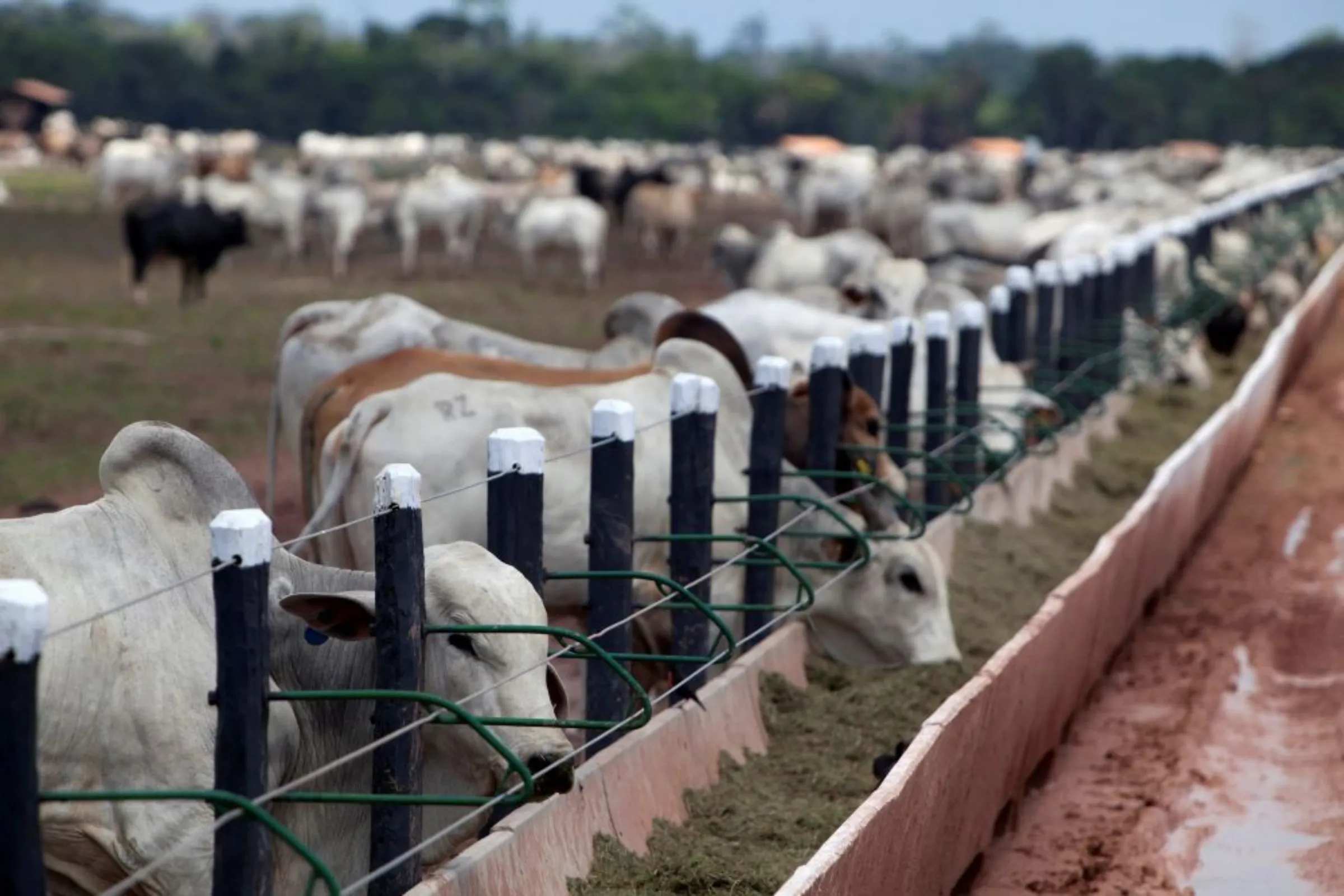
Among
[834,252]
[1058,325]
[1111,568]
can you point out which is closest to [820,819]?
[1111,568]

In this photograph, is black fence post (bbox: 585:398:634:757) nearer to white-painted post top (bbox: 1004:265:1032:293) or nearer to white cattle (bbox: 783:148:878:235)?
white-painted post top (bbox: 1004:265:1032:293)

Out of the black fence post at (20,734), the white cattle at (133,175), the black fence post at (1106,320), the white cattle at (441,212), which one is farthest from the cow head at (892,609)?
the white cattle at (133,175)

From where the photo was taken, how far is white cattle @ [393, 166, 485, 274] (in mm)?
30094

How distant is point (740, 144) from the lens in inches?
4050

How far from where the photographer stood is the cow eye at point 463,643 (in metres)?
4.62

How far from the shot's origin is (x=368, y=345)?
9.13 meters

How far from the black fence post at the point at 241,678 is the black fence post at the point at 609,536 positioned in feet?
6.54

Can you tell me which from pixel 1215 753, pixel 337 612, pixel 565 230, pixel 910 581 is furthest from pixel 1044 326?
pixel 565 230

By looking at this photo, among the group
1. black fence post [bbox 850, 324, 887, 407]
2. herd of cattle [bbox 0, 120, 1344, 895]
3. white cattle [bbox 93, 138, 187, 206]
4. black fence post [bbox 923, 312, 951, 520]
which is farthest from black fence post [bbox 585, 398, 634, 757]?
white cattle [bbox 93, 138, 187, 206]

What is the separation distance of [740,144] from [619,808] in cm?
9897

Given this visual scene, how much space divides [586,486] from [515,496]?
158 centimetres

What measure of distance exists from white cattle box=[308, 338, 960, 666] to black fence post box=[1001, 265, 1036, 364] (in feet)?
15.7

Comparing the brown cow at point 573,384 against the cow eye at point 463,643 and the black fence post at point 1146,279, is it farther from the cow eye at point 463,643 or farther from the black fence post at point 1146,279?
the black fence post at point 1146,279

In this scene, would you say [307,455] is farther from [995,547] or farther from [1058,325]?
[1058,325]
